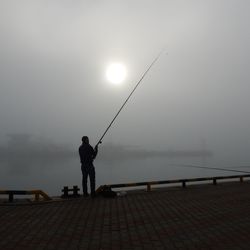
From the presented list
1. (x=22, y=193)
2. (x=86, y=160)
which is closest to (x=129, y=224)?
(x=22, y=193)

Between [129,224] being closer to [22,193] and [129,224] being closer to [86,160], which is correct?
[22,193]

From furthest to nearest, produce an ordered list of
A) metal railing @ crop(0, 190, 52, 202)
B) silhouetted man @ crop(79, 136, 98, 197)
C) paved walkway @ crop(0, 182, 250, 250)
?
silhouetted man @ crop(79, 136, 98, 197) < metal railing @ crop(0, 190, 52, 202) < paved walkway @ crop(0, 182, 250, 250)

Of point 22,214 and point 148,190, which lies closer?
point 22,214

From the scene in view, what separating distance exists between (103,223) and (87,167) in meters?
4.74

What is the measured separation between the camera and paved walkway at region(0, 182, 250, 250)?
618cm

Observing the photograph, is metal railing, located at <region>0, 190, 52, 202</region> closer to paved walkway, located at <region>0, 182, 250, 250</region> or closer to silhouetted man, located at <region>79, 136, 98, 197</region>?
paved walkway, located at <region>0, 182, 250, 250</region>

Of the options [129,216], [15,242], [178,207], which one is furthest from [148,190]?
[15,242]

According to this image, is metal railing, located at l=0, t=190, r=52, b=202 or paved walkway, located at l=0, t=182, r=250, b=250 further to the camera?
metal railing, located at l=0, t=190, r=52, b=202

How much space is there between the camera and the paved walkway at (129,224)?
618 cm

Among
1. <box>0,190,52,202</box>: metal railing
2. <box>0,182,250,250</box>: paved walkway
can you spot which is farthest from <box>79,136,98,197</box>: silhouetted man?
<box>0,190,52,202</box>: metal railing

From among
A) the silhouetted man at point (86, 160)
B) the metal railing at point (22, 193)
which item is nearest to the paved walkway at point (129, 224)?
the metal railing at point (22, 193)

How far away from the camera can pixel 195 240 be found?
635cm

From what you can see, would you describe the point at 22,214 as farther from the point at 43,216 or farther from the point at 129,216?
the point at 129,216

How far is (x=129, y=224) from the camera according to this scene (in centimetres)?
771
